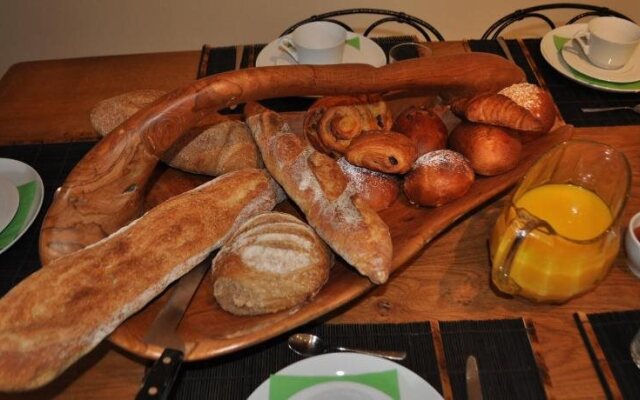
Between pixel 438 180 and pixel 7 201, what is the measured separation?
80 centimetres

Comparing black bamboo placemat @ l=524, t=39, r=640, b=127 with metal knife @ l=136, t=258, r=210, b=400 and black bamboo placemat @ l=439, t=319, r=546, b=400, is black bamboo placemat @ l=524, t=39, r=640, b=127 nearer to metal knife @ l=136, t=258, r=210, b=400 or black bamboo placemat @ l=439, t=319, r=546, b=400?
black bamboo placemat @ l=439, t=319, r=546, b=400

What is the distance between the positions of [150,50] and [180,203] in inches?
72.2

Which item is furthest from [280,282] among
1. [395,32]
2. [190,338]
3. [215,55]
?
[395,32]

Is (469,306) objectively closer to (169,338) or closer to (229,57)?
(169,338)

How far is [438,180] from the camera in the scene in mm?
839

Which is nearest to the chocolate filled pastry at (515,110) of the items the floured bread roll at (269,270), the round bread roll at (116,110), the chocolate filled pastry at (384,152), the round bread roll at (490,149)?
the round bread roll at (490,149)

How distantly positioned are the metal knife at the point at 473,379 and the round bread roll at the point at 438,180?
25 centimetres

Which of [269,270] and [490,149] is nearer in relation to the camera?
[269,270]

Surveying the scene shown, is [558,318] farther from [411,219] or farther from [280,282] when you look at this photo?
[280,282]

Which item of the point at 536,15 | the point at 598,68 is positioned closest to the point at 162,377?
the point at 598,68

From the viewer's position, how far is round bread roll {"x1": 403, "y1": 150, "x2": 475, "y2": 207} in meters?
0.84

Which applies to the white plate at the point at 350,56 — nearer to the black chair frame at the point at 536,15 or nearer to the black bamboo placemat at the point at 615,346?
the black chair frame at the point at 536,15

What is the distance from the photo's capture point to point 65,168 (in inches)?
44.5

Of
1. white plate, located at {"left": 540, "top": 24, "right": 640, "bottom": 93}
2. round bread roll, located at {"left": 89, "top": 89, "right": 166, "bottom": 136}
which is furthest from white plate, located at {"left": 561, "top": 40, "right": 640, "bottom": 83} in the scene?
round bread roll, located at {"left": 89, "top": 89, "right": 166, "bottom": 136}
